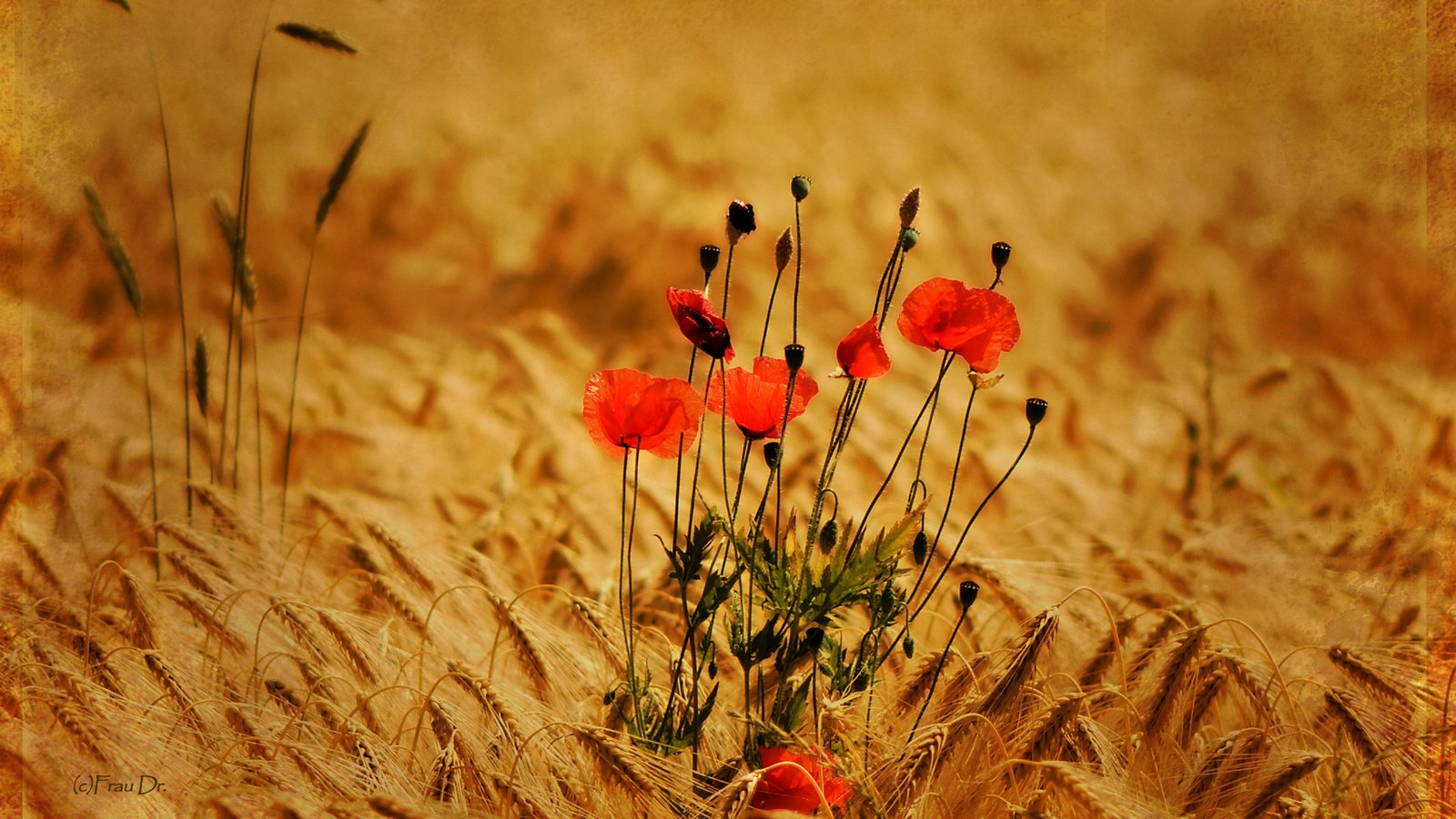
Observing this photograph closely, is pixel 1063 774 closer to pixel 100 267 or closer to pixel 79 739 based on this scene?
pixel 79 739

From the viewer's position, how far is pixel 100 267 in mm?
2439

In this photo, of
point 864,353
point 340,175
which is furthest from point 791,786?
point 340,175

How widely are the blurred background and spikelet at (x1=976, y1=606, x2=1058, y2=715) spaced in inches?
33.3

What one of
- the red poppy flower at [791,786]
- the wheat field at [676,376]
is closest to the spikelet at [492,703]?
the wheat field at [676,376]

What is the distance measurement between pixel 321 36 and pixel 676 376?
1563 millimetres

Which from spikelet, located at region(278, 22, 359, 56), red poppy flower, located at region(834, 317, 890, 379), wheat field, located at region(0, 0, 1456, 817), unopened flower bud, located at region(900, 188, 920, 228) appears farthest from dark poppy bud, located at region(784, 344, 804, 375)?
spikelet, located at region(278, 22, 359, 56)

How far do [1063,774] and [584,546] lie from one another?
3.51 ft

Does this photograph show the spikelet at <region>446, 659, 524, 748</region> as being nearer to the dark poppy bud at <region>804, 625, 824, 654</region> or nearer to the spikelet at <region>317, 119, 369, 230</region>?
the dark poppy bud at <region>804, 625, 824, 654</region>

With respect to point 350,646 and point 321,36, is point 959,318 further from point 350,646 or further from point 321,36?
point 321,36

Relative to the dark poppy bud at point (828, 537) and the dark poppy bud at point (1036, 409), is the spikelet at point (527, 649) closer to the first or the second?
the dark poppy bud at point (828, 537)

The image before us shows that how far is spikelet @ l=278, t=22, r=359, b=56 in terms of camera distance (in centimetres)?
125

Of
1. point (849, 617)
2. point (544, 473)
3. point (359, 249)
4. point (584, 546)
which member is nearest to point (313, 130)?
point (359, 249)

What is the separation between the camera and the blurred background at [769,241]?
204 cm

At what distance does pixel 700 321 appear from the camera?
734mm
